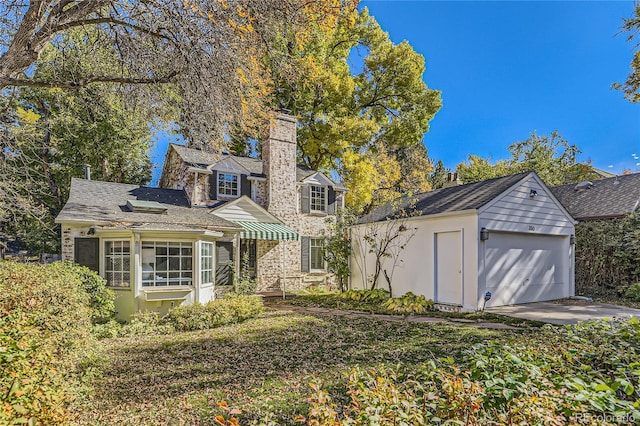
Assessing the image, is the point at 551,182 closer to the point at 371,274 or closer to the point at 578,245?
the point at 578,245

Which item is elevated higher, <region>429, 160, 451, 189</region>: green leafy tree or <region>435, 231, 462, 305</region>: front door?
<region>429, 160, 451, 189</region>: green leafy tree

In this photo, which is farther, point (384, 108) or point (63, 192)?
point (384, 108)

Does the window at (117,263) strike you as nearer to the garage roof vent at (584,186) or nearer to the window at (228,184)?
the window at (228,184)

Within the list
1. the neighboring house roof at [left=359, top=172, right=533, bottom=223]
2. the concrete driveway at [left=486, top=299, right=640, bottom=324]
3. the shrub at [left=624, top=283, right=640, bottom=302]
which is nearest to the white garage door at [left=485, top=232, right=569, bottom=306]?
the concrete driveway at [left=486, top=299, right=640, bottom=324]

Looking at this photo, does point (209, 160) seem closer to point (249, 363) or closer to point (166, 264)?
point (166, 264)

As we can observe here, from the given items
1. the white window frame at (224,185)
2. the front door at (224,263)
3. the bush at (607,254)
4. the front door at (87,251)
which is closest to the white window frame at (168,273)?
the front door at (87,251)

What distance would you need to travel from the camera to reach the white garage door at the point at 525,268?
13.7m

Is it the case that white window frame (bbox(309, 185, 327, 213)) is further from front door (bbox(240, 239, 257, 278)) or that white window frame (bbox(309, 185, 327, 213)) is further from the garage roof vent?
the garage roof vent

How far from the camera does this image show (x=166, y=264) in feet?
42.8

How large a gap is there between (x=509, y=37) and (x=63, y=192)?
29.1 metres

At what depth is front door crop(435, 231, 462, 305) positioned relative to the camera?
45.2 feet

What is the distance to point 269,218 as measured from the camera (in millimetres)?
19922

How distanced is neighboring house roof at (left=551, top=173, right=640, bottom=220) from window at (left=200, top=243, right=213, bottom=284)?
1915 centimetres

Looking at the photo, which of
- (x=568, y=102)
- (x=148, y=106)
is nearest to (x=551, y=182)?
(x=568, y=102)
